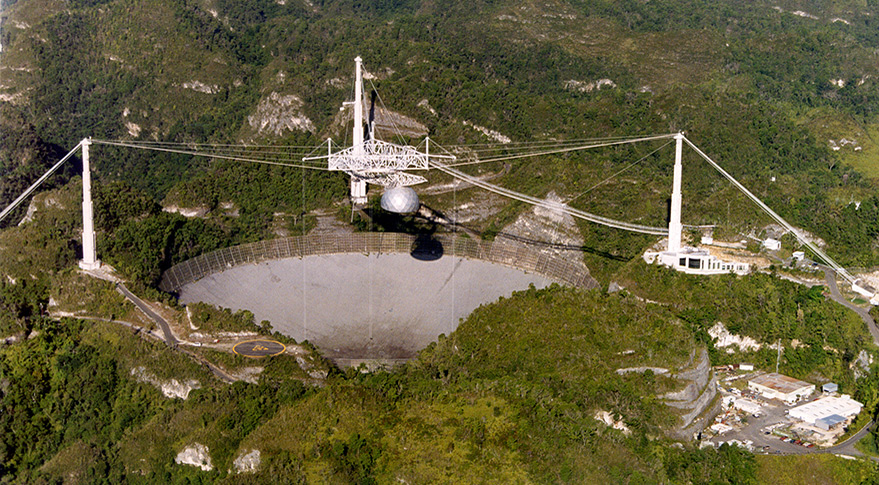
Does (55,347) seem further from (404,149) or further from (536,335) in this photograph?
(536,335)

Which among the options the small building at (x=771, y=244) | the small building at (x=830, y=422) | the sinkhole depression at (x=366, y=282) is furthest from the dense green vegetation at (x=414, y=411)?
the small building at (x=771, y=244)

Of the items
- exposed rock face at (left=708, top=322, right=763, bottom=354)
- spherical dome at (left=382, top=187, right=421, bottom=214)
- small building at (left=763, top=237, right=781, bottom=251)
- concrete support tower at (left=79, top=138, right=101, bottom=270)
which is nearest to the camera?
spherical dome at (left=382, top=187, right=421, bottom=214)

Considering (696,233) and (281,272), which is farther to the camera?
(696,233)

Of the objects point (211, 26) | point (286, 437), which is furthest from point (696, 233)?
point (211, 26)

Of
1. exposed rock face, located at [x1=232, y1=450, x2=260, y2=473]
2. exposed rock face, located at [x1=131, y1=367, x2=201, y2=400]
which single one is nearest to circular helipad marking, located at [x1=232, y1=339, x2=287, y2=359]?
exposed rock face, located at [x1=131, y1=367, x2=201, y2=400]

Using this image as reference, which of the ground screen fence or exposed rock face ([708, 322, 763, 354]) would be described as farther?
the ground screen fence

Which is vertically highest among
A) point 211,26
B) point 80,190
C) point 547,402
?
point 211,26

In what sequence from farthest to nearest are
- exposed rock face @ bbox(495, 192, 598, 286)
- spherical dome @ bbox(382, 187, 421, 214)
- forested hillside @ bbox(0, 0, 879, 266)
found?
forested hillside @ bbox(0, 0, 879, 266)
exposed rock face @ bbox(495, 192, 598, 286)
spherical dome @ bbox(382, 187, 421, 214)

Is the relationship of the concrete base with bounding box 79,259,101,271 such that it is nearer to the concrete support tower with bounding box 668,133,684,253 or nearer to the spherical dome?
the spherical dome

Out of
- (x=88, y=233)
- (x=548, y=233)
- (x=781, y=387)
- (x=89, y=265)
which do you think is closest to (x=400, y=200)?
(x=88, y=233)
